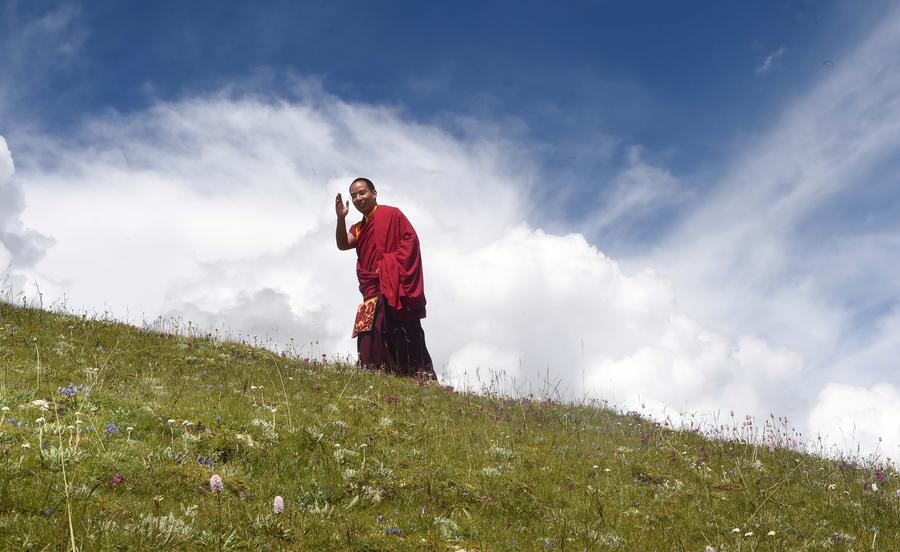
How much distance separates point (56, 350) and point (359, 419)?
22.5 feet

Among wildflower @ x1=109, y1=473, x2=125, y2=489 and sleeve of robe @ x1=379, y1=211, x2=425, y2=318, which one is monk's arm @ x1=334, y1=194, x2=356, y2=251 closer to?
sleeve of robe @ x1=379, y1=211, x2=425, y2=318

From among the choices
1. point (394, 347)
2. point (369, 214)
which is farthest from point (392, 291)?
point (369, 214)

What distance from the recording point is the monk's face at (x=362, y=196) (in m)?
18.5

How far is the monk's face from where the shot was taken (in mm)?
18453

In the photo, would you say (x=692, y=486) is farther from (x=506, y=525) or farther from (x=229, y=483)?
(x=229, y=483)

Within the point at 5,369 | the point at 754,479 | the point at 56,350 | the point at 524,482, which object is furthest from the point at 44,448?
the point at 754,479

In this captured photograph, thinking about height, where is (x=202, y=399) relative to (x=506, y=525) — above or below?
above

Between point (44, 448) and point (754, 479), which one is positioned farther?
point (754, 479)

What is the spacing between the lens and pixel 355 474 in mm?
8297

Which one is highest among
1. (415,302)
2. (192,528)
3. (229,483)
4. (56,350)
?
(415,302)

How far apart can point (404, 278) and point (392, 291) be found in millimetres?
512

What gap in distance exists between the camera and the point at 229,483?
7504mm

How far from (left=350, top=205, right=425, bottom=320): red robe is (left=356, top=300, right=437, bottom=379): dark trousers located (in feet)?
0.81

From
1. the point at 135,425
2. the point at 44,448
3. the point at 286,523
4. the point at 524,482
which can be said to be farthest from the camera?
the point at 524,482
